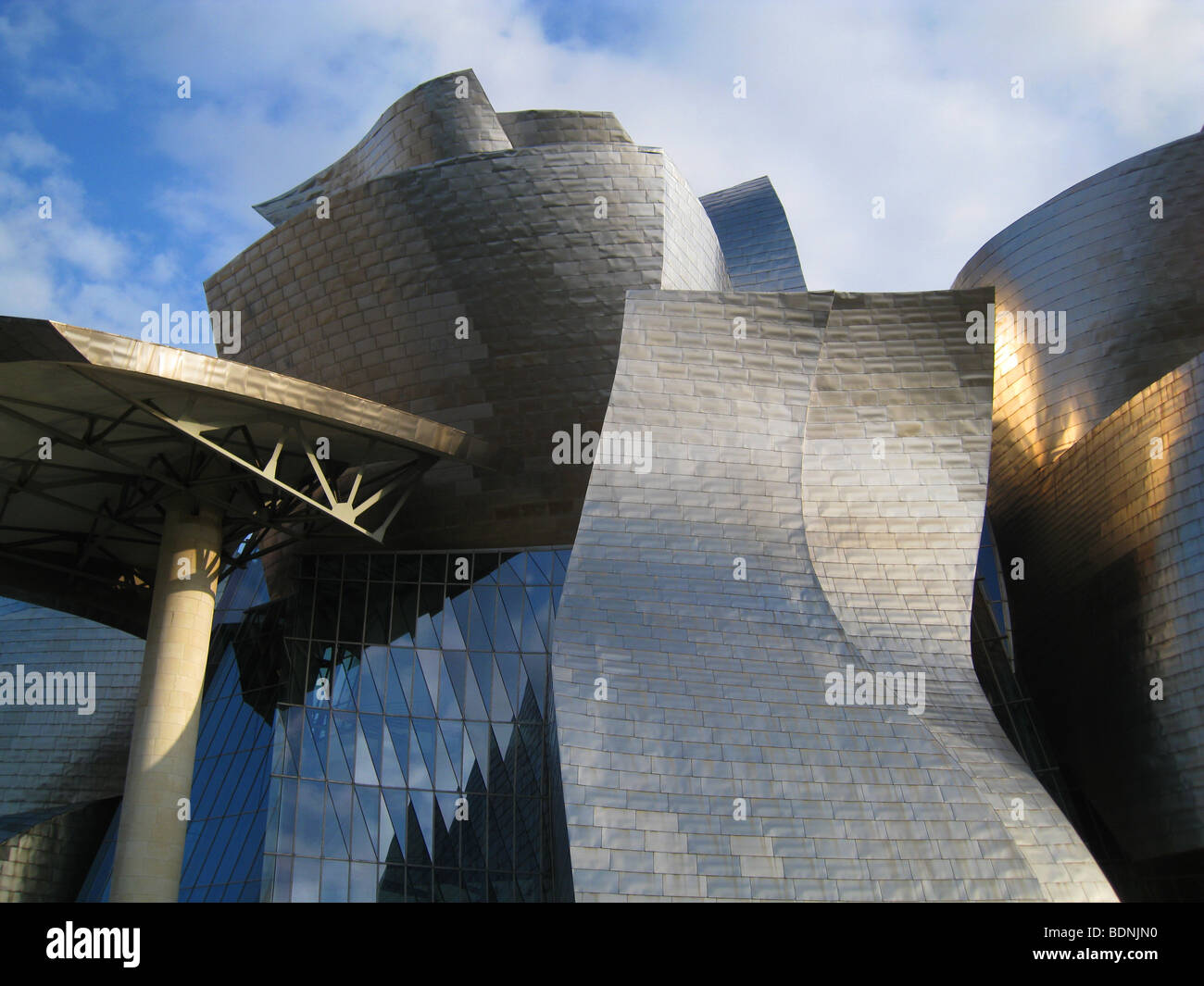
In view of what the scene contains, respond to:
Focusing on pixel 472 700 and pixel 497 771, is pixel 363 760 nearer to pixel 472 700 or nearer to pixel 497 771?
pixel 472 700

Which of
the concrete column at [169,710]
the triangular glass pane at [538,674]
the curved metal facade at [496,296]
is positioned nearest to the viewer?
the concrete column at [169,710]

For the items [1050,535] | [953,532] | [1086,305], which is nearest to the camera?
[953,532]

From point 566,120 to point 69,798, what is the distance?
55.6ft

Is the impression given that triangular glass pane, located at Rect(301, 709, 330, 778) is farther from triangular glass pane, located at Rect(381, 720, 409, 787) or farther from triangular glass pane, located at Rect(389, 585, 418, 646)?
triangular glass pane, located at Rect(389, 585, 418, 646)

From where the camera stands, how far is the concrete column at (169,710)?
1588 centimetres

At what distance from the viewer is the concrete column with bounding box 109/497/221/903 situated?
15.9m

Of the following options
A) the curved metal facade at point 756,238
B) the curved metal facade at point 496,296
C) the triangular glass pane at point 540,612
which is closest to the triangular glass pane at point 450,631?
the triangular glass pane at point 540,612

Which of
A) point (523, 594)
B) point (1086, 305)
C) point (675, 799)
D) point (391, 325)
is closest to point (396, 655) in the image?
point (523, 594)

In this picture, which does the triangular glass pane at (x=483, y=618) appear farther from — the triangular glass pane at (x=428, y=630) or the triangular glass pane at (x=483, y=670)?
the triangular glass pane at (x=428, y=630)

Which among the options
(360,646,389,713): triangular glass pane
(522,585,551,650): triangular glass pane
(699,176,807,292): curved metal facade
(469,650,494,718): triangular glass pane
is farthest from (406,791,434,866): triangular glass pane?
(699,176,807,292): curved metal facade
